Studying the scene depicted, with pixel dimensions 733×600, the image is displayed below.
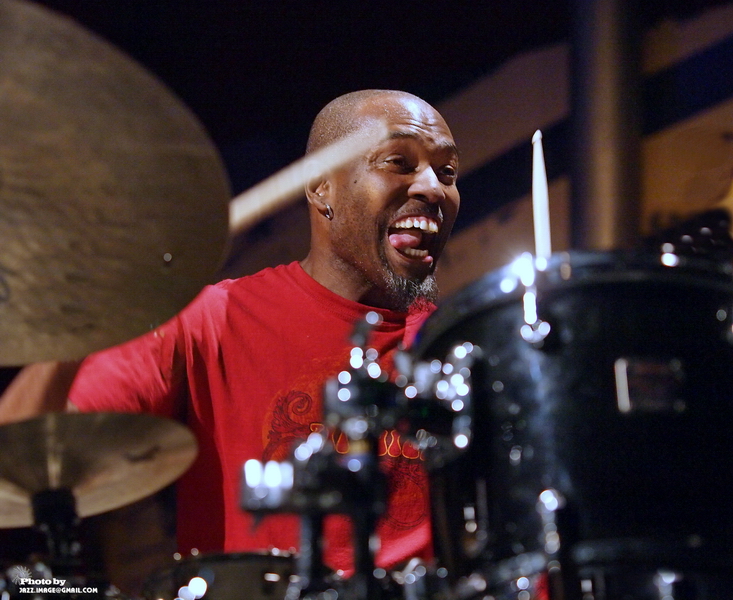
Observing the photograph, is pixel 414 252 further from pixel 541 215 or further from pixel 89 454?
pixel 89 454

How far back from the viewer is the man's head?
7.89 ft

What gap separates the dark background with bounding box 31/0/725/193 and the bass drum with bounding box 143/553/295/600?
2094mm

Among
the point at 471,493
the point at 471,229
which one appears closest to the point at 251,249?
the point at 471,229

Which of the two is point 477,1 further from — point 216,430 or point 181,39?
point 216,430

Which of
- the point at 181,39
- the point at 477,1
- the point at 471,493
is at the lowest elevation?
the point at 471,493

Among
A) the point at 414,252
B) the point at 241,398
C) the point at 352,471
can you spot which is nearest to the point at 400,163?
the point at 414,252

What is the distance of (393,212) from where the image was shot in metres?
2.43

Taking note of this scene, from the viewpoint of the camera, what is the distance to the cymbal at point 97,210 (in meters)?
1.21

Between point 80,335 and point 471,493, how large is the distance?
24.6 inches

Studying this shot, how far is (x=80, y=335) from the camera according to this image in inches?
54.4

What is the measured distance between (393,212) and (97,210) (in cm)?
119

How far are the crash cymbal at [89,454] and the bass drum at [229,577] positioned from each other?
0.59ft

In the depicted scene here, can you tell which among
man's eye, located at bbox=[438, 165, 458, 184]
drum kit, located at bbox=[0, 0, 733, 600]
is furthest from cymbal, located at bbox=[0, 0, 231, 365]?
man's eye, located at bbox=[438, 165, 458, 184]

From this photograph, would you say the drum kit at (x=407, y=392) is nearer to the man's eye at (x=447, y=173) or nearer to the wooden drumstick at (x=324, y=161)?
the wooden drumstick at (x=324, y=161)
